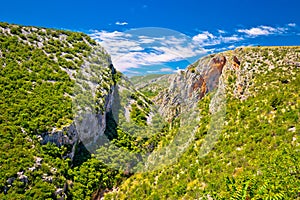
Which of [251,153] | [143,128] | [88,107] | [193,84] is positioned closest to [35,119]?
[88,107]

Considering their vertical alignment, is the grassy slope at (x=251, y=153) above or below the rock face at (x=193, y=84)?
below

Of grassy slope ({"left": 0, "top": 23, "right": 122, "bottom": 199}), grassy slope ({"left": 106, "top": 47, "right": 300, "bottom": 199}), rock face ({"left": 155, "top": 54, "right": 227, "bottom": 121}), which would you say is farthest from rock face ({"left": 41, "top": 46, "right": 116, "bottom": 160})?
rock face ({"left": 155, "top": 54, "right": 227, "bottom": 121})

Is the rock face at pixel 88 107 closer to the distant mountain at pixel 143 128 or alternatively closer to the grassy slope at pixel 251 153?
the distant mountain at pixel 143 128

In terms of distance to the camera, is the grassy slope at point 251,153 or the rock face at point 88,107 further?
the rock face at point 88,107

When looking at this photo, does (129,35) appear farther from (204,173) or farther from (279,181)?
(279,181)

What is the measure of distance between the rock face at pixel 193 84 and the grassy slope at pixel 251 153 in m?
2.80

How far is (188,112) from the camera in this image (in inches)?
1091

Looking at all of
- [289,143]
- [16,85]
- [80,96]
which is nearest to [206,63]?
[80,96]

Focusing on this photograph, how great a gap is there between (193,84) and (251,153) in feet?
47.1

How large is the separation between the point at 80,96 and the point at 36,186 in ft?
33.4

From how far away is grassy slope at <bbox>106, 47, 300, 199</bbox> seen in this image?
41.5 feet

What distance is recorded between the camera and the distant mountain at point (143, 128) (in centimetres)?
1593

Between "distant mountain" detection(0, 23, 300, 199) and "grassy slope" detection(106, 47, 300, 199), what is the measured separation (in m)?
0.08

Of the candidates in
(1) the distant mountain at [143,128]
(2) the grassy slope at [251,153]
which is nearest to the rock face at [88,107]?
(1) the distant mountain at [143,128]
